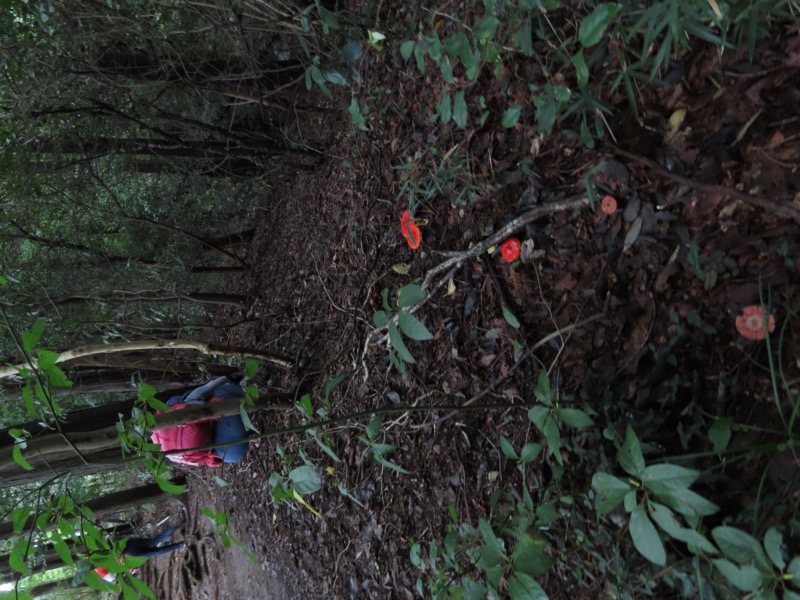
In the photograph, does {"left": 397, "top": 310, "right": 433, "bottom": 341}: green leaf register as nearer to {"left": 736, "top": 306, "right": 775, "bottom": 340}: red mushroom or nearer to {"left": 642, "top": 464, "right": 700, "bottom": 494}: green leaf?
{"left": 642, "top": 464, "right": 700, "bottom": 494}: green leaf

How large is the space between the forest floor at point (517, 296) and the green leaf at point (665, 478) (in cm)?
46

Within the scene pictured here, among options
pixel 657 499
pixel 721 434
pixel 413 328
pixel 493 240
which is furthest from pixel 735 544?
pixel 493 240

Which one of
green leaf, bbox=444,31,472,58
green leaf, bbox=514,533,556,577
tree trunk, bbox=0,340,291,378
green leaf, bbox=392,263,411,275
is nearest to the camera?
green leaf, bbox=514,533,556,577

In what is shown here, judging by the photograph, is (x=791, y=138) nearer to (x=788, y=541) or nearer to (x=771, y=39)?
(x=771, y=39)

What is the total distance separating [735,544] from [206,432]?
326 cm

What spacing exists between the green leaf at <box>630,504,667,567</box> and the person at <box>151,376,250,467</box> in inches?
105

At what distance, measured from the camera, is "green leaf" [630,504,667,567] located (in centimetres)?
120

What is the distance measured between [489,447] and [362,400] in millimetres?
1048

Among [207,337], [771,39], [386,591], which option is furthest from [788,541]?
[207,337]

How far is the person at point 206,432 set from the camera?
3.53 metres

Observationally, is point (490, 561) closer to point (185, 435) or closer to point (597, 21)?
point (597, 21)

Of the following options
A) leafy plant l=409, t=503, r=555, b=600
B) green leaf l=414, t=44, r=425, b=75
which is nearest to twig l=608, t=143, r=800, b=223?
green leaf l=414, t=44, r=425, b=75

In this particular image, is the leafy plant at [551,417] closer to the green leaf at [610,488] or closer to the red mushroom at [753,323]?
the green leaf at [610,488]

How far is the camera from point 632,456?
1.29 meters
